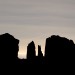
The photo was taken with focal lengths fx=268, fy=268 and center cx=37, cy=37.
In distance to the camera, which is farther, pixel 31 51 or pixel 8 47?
pixel 31 51

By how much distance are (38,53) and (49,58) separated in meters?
9.72

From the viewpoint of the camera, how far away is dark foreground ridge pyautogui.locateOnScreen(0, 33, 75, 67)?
38500 mm

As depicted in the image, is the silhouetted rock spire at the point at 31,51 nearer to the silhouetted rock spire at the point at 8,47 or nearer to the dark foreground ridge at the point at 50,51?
the dark foreground ridge at the point at 50,51

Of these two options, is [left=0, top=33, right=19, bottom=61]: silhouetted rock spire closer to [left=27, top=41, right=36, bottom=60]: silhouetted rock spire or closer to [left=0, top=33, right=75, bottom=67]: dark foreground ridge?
[left=0, top=33, right=75, bottom=67]: dark foreground ridge

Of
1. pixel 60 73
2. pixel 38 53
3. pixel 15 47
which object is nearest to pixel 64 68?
pixel 60 73

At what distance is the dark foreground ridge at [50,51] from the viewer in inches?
1516

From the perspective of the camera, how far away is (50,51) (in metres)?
40.0

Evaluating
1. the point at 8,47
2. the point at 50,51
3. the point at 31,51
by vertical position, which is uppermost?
the point at 31,51

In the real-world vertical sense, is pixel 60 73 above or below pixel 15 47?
below

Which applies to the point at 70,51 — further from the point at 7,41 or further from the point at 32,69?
the point at 7,41

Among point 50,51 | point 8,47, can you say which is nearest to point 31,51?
point 50,51

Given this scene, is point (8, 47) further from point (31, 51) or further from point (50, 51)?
point (31, 51)

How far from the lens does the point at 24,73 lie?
3841 cm

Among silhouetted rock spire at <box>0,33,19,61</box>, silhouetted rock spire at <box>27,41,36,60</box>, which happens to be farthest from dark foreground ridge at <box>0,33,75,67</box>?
silhouetted rock spire at <box>27,41,36,60</box>
